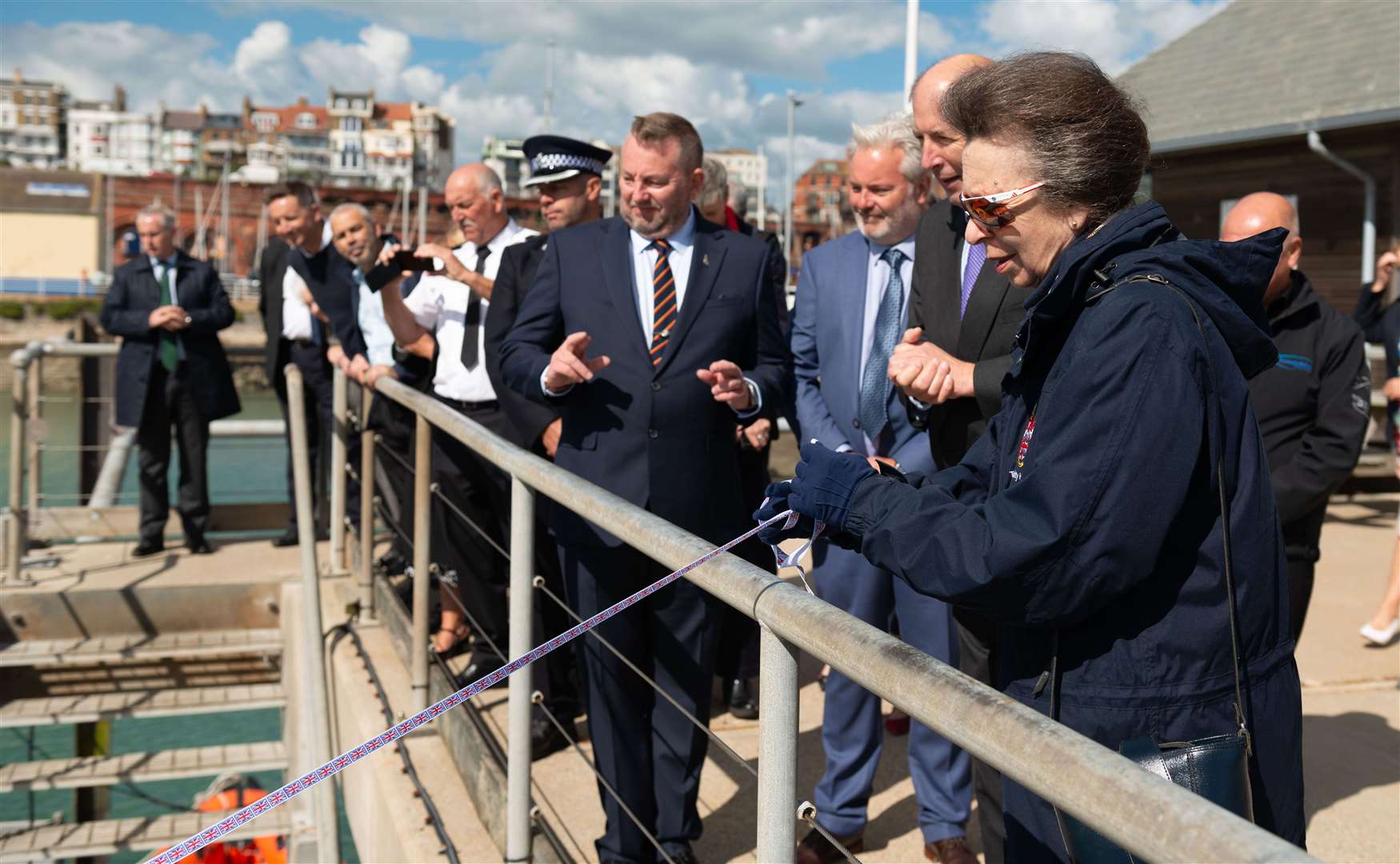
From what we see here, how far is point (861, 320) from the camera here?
360cm

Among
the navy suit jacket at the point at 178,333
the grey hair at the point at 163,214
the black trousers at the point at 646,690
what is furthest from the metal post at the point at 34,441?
the black trousers at the point at 646,690

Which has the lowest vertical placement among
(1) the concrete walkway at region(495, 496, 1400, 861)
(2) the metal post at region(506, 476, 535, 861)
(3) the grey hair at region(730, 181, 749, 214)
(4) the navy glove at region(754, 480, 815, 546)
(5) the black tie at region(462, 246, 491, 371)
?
(1) the concrete walkway at region(495, 496, 1400, 861)

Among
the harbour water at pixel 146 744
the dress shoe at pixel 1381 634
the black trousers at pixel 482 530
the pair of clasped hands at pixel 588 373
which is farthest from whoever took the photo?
the harbour water at pixel 146 744

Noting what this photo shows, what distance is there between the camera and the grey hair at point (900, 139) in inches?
139

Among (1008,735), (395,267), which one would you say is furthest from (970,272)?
(395,267)

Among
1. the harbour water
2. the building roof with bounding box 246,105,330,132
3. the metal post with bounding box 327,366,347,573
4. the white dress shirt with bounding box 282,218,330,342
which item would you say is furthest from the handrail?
the building roof with bounding box 246,105,330,132

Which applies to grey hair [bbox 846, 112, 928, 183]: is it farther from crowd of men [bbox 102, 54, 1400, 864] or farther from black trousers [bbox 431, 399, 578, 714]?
black trousers [bbox 431, 399, 578, 714]

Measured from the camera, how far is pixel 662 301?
3469 millimetres

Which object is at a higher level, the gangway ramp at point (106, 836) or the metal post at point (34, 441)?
the metal post at point (34, 441)

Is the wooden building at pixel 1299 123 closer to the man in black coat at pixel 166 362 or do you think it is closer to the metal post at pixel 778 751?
the man in black coat at pixel 166 362

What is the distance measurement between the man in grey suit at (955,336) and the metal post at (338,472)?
392cm

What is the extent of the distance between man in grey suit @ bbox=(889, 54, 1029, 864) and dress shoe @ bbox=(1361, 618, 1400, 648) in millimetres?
3597

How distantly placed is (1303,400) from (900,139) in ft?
4.74

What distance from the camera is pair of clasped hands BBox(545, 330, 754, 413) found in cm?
315
